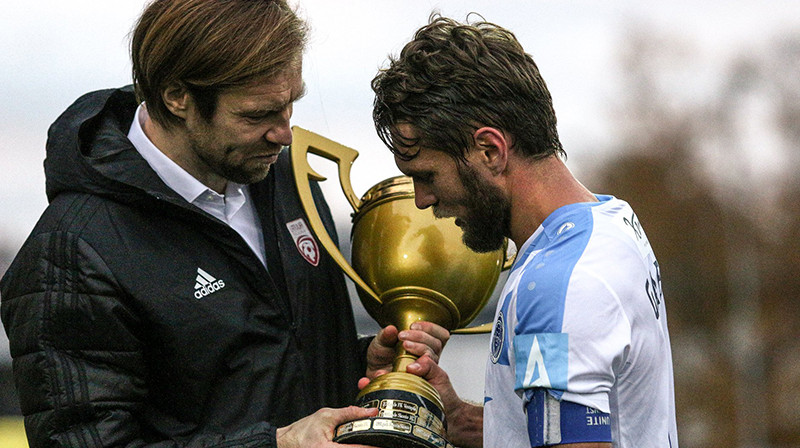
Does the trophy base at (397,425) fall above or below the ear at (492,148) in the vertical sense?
below

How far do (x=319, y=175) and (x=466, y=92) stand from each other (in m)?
0.88

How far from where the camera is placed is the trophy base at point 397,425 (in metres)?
2.51

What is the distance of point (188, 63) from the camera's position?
9.63 ft

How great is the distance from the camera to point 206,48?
2.92 metres

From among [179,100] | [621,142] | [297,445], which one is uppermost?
[621,142]

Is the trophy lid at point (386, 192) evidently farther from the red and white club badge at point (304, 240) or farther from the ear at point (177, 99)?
the ear at point (177, 99)

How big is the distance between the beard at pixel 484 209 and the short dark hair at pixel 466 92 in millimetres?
65

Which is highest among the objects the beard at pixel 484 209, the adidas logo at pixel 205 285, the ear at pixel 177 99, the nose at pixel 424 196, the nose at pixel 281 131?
the ear at pixel 177 99

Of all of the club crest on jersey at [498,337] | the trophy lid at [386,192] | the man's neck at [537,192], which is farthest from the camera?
the trophy lid at [386,192]

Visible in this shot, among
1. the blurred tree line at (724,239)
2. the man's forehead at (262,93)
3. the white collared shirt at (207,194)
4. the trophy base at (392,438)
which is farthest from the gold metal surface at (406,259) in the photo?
the blurred tree line at (724,239)

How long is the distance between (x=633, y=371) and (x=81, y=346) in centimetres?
140

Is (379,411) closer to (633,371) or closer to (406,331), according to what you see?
(406,331)

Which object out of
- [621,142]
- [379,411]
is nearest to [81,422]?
[379,411]

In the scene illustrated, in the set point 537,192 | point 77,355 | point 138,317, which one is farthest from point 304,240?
point 537,192
